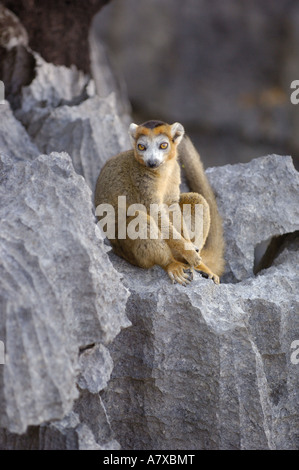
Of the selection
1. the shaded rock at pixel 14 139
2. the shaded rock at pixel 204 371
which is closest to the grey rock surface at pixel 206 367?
the shaded rock at pixel 204 371

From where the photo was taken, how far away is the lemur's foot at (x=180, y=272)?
13.8 feet

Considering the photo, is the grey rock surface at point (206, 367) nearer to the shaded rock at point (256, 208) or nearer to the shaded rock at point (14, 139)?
the shaded rock at point (256, 208)

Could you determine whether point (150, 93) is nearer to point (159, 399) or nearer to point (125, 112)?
point (125, 112)

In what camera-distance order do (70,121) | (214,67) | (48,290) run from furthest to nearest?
(214,67)
(70,121)
(48,290)

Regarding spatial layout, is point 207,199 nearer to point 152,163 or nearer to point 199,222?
point 199,222

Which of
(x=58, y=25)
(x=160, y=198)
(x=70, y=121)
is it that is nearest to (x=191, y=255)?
(x=160, y=198)

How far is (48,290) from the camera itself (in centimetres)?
302

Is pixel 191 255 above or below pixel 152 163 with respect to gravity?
below

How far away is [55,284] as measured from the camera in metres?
3.09

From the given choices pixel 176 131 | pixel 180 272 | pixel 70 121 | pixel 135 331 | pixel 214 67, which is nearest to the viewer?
pixel 135 331

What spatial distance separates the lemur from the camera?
444cm

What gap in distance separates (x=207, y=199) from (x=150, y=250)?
3.21 ft
